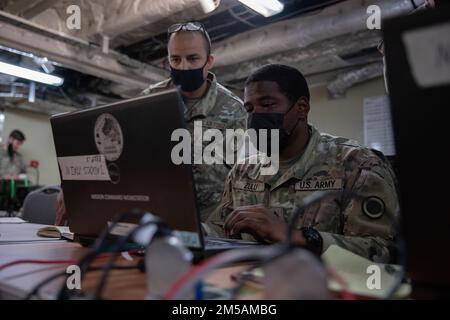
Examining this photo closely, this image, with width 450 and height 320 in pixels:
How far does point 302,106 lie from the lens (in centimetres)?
142

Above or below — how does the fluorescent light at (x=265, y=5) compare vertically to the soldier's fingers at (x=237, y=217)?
above

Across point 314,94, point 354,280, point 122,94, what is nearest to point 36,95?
point 122,94

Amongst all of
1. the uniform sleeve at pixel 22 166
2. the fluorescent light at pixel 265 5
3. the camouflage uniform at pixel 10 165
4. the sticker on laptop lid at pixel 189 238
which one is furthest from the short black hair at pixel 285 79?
the uniform sleeve at pixel 22 166

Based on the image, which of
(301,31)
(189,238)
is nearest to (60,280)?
(189,238)

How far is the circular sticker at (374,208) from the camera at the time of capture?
105cm

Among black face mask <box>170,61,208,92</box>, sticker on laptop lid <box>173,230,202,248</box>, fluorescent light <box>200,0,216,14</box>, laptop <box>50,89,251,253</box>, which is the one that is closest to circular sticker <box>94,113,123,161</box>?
laptop <box>50,89,251,253</box>

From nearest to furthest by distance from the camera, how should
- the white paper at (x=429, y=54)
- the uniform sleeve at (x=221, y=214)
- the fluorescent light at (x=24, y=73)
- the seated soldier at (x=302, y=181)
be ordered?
1. the white paper at (x=429, y=54)
2. the seated soldier at (x=302, y=181)
3. the uniform sleeve at (x=221, y=214)
4. the fluorescent light at (x=24, y=73)

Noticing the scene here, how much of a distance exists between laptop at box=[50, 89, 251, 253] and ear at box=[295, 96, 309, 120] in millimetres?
750

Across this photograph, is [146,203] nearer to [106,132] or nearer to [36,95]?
[106,132]

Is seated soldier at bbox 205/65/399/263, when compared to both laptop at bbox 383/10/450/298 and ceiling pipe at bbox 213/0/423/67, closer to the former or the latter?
laptop at bbox 383/10/450/298

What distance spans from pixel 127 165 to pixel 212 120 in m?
1.23

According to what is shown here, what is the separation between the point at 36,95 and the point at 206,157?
15.0 ft

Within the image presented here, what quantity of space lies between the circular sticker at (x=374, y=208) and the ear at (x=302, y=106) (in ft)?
1.52

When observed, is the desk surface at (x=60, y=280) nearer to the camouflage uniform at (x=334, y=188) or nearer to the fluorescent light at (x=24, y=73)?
the camouflage uniform at (x=334, y=188)
